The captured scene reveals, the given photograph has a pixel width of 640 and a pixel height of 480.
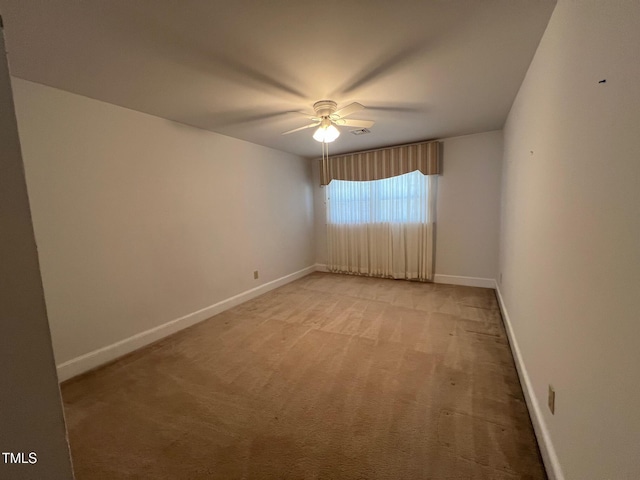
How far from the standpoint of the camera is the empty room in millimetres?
736

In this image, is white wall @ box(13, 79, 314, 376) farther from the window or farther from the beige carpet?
the window

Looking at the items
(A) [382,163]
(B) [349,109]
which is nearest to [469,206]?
(A) [382,163]

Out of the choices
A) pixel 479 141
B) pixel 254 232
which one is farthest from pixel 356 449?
pixel 479 141

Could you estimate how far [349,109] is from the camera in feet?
7.19

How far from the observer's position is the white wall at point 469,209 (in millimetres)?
3629

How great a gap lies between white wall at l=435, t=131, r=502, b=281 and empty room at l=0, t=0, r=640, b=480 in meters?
0.12

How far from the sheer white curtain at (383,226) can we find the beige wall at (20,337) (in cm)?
423

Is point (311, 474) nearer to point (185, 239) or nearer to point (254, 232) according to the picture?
point (185, 239)

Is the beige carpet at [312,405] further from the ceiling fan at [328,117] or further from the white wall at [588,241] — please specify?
the ceiling fan at [328,117]

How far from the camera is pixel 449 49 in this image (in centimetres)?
164

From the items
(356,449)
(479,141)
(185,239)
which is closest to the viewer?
(356,449)

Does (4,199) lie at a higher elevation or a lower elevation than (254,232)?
higher

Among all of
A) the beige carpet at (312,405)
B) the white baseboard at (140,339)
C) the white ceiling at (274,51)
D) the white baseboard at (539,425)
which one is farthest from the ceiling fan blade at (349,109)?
the white baseboard at (140,339)

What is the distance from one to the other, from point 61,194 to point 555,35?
11.0 ft
